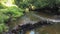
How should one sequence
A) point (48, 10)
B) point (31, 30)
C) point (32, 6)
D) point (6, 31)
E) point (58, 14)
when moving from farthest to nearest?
point (32, 6)
point (48, 10)
point (58, 14)
point (31, 30)
point (6, 31)

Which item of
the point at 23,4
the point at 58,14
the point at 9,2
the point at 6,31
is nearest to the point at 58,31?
the point at 6,31

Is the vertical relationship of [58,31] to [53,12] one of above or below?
above

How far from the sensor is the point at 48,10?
32.1 m

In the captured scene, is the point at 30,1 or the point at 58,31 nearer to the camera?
the point at 58,31

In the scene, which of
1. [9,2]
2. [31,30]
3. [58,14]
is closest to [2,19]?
[31,30]

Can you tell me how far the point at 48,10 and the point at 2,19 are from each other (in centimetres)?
1415

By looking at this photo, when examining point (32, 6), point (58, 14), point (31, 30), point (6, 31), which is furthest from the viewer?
point (32, 6)

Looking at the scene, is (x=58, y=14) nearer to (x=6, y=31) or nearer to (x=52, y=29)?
(x=52, y=29)

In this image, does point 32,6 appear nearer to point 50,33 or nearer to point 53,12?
point 53,12

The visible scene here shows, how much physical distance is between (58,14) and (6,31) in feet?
42.6

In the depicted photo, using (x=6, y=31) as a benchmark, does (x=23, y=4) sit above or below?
below

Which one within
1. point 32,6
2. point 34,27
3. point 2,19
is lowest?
point 32,6

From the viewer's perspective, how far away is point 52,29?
20922 millimetres

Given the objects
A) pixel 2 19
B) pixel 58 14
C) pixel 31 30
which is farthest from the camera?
pixel 58 14
